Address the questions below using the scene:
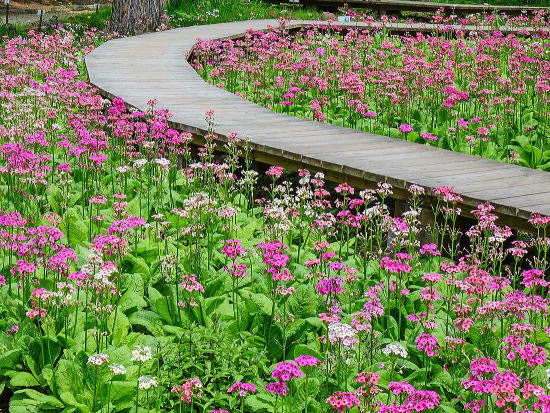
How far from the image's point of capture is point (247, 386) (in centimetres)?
339

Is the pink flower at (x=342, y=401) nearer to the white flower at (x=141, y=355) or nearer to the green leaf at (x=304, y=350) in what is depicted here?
the white flower at (x=141, y=355)

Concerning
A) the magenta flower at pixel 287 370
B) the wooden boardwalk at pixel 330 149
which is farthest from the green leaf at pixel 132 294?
the wooden boardwalk at pixel 330 149

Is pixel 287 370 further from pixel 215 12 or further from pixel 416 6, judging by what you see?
pixel 416 6

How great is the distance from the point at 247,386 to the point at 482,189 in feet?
11.2

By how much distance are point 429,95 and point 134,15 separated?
9000 millimetres

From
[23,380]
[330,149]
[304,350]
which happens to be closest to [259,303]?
[304,350]

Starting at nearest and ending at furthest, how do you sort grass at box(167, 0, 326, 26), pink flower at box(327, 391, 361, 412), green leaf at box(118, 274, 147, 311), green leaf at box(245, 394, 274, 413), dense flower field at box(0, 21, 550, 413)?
1. pink flower at box(327, 391, 361, 412)
2. dense flower field at box(0, 21, 550, 413)
3. green leaf at box(245, 394, 274, 413)
4. green leaf at box(118, 274, 147, 311)
5. grass at box(167, 0, 326, 26)

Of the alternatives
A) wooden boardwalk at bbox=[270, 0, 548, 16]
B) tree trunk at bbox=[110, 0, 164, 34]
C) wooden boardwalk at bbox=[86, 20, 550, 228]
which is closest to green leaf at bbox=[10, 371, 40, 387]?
wooden boardwalk at bbox=[86, 20, 550, 228]

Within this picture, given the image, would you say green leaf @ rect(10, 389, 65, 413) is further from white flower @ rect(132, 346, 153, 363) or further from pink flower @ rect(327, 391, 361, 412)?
pink flower @ rect(327, 391, 361, 412)

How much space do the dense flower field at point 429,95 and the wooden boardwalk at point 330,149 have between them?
45 centimetres

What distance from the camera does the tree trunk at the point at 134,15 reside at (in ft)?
55.4

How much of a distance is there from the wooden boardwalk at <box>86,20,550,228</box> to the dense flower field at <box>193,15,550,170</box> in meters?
0.45

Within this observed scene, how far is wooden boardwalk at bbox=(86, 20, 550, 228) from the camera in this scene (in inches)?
244

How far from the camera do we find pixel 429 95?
33.3 feet
